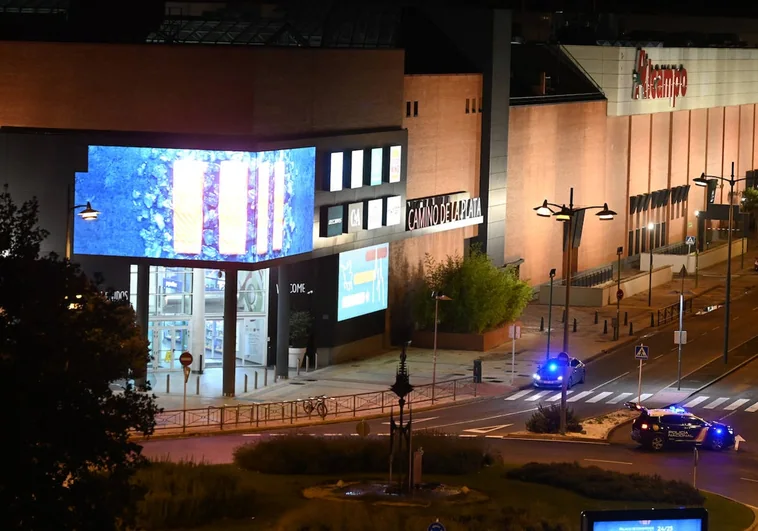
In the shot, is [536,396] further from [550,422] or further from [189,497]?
[189,497]

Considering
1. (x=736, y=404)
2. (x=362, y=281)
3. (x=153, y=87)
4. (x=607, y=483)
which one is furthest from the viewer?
(x=362, y=281)

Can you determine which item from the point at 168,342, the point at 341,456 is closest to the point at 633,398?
the point at 168,342

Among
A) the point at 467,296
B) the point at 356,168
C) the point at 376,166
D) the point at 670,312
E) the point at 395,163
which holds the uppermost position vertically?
the point at 395,163

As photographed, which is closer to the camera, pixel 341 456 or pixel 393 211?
pixel 341 456

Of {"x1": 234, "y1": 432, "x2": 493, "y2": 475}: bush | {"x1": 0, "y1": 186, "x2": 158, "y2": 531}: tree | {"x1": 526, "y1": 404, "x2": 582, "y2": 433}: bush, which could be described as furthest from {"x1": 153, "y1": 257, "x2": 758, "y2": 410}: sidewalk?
{"x1": 0, "y1": 186, "x2": 158, "y2": 531}: tree

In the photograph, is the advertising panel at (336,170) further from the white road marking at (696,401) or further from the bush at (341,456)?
the bush at (341,456)

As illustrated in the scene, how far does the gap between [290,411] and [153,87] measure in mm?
13765

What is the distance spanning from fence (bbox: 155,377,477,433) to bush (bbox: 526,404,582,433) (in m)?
4.53

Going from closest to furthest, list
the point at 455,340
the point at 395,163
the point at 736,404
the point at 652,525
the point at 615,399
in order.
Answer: the point at 652,525 → the point at 736,404 → the point at 615,399 → the point at 395,163 → the point at 455,340

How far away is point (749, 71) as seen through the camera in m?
144

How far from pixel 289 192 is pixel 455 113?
20069 millimetres

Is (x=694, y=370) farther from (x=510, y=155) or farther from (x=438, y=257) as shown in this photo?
(x=510, y=155)

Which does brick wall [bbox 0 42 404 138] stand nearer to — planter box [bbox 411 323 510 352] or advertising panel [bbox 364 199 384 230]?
advertising panel [bbox 364 199 384 230]

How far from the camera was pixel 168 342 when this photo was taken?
7006cm
